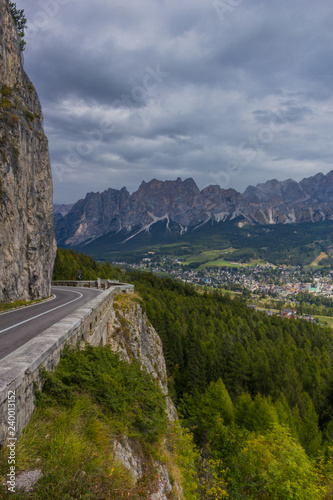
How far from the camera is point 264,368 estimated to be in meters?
49.4

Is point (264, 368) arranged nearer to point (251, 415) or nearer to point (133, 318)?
point (251, 415)

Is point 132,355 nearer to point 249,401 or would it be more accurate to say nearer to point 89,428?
point 89,428

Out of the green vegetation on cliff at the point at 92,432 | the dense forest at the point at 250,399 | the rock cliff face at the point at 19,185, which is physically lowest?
the dense forest at the point at 250,399

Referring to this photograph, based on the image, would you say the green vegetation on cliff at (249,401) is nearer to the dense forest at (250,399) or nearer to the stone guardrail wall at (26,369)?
the dense forest at (250,399)

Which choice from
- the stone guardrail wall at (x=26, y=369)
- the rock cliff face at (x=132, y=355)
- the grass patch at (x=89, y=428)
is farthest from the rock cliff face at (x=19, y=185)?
the grass patch at (x=89, y=428)

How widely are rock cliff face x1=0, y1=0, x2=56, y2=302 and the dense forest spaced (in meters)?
15.2

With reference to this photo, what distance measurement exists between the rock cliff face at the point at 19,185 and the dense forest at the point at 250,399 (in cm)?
1522

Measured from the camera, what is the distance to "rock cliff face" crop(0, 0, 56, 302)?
83.4ft

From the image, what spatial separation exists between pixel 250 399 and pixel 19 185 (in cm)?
3793

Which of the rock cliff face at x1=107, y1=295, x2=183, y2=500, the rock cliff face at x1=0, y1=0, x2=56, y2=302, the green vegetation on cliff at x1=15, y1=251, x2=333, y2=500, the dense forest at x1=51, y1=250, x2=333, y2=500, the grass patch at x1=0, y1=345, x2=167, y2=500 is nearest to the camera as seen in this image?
the grass patch at x1=0, y1=345, x2=167, y2=500

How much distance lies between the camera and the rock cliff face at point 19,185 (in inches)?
1001

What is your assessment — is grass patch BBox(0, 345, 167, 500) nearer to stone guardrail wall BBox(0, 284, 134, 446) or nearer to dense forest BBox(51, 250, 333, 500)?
stone guardrail wall BBox(0, 284, 134, 446)

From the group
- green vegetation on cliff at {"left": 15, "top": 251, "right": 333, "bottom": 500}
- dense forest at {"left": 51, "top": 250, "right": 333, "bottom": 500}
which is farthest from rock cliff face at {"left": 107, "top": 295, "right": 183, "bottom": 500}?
dense forest at {"left": 51, "top": 250, "right": 333, "bottom": 500}

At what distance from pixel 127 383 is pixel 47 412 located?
3313mm
